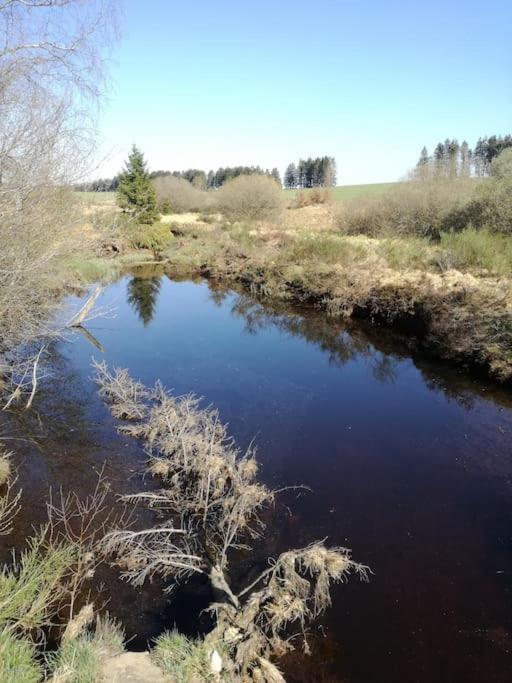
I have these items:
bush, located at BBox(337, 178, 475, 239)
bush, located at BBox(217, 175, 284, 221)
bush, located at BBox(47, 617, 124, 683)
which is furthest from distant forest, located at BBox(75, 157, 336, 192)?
bush, located at BBox(47, 617, 124, 683)

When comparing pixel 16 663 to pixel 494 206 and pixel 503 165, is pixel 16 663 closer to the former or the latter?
pixel 494 206

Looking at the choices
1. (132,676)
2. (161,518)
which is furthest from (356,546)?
(132,676)

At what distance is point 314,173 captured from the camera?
8075 centimetres

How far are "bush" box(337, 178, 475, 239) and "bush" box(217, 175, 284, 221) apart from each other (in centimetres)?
779

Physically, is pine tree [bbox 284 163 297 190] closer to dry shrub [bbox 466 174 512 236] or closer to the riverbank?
the riverbank

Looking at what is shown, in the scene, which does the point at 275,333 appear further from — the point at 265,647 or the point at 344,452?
the point at 265,647

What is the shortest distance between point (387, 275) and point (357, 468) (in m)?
10.6

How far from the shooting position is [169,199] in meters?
47.1

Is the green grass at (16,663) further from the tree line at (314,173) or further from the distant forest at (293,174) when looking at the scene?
the tree line at (314,173)

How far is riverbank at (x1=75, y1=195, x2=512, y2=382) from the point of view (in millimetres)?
11836

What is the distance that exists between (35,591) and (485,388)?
10.3 meters

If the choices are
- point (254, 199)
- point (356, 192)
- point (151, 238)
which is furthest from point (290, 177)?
point (151, 238)

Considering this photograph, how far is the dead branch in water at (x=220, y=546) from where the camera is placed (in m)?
4.52

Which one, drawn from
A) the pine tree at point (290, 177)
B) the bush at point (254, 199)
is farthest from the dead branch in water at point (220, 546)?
the pine tree at point (290, 177)
